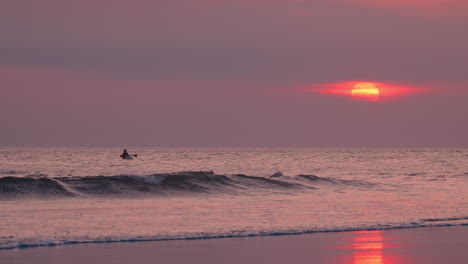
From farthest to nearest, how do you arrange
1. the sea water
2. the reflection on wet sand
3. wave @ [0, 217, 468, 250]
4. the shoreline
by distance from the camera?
the sea water < wave @ [0, 217, 468, 250] < the shoreline < the reflection on wet sand

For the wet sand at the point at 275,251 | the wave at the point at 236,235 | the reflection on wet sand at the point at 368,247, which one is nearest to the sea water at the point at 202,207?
the wave at the point at 236,235

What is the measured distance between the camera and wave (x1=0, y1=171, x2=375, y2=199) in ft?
94.7

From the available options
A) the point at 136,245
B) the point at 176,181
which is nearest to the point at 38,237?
the point at 136,245

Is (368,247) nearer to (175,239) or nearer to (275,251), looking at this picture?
(275,251)

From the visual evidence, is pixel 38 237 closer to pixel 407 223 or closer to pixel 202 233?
pixel 202 233

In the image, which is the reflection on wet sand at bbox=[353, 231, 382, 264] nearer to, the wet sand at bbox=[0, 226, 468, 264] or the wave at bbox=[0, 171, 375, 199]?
the wet sand at bbox=[0, 226, 468, 264]

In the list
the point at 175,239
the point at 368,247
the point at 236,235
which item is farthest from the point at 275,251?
the point at 175,239

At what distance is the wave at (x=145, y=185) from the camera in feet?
94.7

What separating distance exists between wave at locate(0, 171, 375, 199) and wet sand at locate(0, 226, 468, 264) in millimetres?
14131

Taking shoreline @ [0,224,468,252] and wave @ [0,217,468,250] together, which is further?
wave @ [0,217,468,250]

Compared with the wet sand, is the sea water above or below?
above

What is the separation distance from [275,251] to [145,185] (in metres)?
18.9

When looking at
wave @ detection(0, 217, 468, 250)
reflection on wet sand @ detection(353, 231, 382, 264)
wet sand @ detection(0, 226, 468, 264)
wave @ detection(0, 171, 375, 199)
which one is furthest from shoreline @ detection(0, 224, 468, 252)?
wave @ detection(0, 171, 375, 199)

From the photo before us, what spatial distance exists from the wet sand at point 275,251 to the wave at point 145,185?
556 inches
